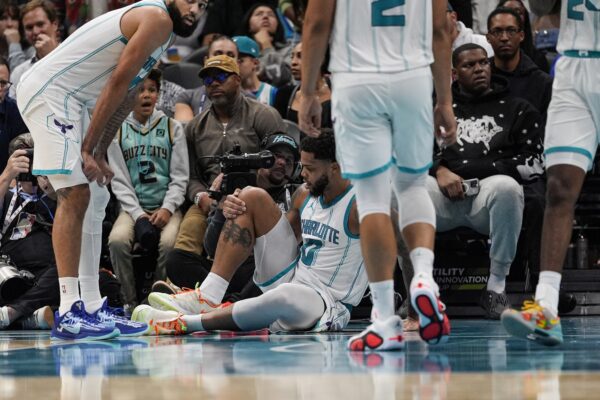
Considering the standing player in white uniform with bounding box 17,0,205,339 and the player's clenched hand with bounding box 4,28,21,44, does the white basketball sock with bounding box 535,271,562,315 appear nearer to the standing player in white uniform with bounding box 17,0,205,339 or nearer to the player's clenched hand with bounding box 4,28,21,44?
the standing player in white uniform with bounding box 17,0,205,339

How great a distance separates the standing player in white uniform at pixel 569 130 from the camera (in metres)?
4.93

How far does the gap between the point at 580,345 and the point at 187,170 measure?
4110 mm

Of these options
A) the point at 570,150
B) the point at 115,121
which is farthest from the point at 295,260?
the point at 570,150

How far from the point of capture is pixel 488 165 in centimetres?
742

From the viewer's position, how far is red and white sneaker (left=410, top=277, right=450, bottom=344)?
4320mm

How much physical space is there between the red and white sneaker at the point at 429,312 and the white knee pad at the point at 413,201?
366 mm

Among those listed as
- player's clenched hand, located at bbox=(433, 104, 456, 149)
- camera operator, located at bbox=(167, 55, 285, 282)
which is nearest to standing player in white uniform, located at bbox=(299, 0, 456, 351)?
player's clenched hand, located at bbox=(433, 104, 456, 149)

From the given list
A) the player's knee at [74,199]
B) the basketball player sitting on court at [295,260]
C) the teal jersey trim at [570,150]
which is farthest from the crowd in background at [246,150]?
the teal jersey trim at [570,150]

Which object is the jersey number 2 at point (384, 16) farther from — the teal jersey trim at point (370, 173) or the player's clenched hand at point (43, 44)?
the player's clenched hand at point (43, 44)

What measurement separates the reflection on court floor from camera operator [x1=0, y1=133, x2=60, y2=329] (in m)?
1.90

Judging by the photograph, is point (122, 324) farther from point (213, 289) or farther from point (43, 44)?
point (43, 44)

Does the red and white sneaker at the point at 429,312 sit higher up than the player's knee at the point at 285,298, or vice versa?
the red and white sneaker at the point at 429,312

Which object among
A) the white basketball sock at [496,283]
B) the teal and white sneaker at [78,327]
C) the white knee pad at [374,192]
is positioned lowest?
the white basketball sock at [496,283]

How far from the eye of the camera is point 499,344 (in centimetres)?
497
